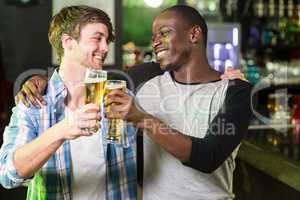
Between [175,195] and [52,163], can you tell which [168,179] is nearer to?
[175,195]

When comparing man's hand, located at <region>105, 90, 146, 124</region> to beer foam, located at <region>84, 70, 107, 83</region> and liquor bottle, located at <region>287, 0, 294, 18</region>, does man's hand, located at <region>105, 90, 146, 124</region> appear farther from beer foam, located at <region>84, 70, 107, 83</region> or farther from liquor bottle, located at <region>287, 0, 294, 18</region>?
liquor bottle, located at <region>287, 0, 294, 18</region>

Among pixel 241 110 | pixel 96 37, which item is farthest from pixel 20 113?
pixel 241 110

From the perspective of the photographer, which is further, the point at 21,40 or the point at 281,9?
the point at 281,9

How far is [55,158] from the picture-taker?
1.11 meters

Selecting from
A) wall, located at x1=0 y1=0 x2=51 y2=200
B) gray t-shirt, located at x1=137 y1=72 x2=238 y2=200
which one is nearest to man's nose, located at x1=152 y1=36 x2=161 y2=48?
gray t-shirt, located at x1=137 y1=72 x2=238 y2=200

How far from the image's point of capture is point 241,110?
43.9 inches

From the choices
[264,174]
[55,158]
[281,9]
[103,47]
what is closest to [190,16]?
[103,47]

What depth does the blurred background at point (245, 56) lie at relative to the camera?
1796 mm

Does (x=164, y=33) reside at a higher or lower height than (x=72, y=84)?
higher

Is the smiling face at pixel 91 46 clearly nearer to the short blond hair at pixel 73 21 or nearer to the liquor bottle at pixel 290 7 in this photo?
the short blond hair at pixel 73 21

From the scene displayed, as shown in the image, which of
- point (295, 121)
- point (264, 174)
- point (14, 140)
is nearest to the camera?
point (14, 140)

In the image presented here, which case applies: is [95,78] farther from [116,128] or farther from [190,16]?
[190,16]

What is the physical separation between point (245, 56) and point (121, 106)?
3.75 m

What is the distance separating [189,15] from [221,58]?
241 centimetres
